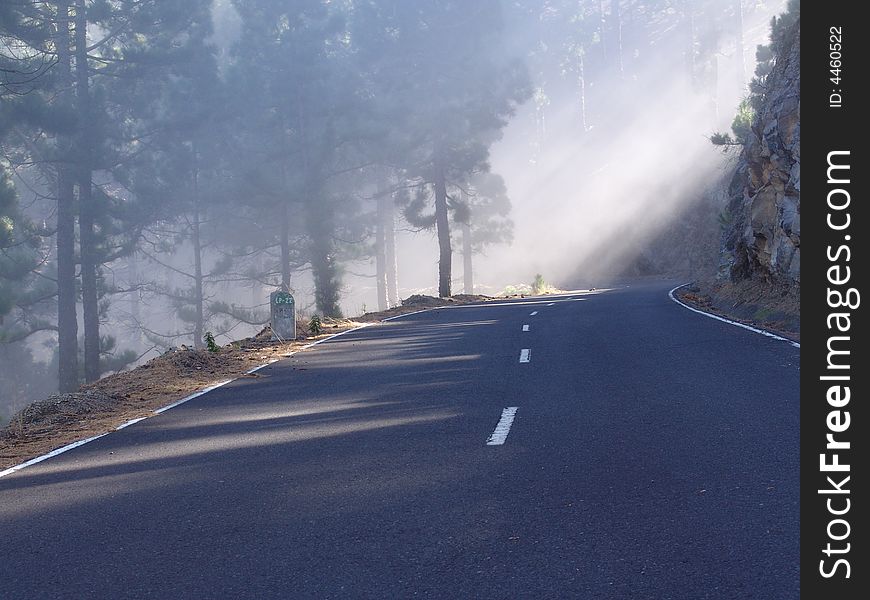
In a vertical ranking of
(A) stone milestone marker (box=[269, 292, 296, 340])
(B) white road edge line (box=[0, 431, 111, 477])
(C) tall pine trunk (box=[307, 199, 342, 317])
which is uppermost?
(C) tall pine trunk (box=[307, 199, 342, 317])

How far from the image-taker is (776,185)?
77.0 ft

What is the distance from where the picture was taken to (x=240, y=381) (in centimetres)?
1538

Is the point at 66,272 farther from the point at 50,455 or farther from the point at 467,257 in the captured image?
the point at 467,257

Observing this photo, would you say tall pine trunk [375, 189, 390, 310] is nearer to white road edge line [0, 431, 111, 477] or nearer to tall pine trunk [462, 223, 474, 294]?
tall pine trunk [462, 223, 474, 294]

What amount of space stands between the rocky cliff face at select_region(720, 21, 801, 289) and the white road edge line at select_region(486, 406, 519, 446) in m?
12.3

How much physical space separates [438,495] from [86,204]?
1314 inches

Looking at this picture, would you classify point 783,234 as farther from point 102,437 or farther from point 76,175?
point 76,175

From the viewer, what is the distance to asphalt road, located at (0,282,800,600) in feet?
17.7

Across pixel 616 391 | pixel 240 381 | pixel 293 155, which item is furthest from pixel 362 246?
pixel 616 391

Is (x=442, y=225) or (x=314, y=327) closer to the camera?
(x=314, y=327)

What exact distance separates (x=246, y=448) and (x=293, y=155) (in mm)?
44523

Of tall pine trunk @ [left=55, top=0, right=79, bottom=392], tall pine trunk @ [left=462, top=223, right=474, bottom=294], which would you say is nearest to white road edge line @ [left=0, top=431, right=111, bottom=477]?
tall pine trunk @ [left=55, top=0, right=79, bottom=392]

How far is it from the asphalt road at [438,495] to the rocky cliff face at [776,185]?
356 inches

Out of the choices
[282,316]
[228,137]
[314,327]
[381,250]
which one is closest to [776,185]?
[314,327]
